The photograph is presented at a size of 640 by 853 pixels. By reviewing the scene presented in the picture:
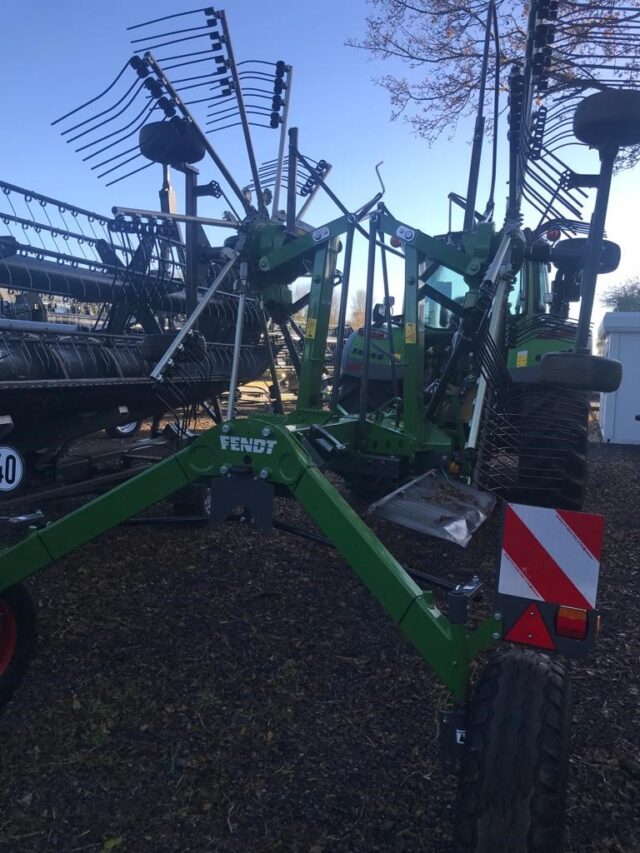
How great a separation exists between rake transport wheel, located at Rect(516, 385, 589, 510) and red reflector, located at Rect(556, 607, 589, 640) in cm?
263

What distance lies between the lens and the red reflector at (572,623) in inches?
79.7

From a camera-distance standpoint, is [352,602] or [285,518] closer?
[352,602]

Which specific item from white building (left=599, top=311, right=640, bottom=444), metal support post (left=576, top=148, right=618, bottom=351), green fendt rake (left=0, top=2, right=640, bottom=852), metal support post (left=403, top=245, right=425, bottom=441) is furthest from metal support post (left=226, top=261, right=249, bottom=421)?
white building (left=599, top=311, right=640, bottom=444)

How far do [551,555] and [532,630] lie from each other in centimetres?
23

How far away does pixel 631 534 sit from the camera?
566 centimetres

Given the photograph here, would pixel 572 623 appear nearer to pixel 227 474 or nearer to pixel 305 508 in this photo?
pixel 305 508

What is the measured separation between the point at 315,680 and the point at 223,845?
1.04m

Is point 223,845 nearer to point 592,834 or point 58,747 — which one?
point 58,747

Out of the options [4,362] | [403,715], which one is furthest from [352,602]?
[4,362]

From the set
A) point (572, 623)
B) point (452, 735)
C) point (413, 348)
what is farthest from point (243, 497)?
point (413, 348)

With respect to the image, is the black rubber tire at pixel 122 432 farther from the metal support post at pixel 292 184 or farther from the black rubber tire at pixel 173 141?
the metal support post at pixel 292 184

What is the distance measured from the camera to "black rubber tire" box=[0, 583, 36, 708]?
2893 mm

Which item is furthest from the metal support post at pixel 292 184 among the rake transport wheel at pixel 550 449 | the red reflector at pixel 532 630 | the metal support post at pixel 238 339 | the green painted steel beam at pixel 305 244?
the red reflector at pixel 532 630

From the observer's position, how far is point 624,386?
11.4m
